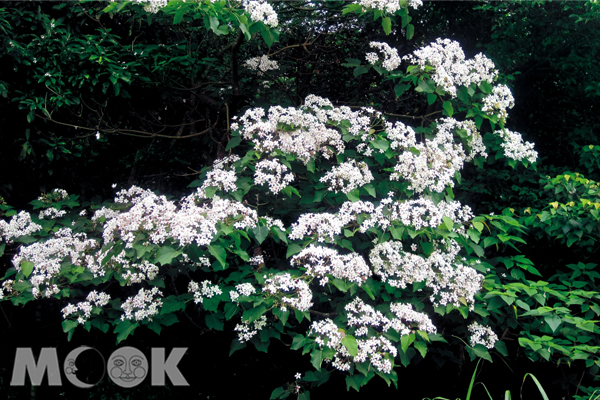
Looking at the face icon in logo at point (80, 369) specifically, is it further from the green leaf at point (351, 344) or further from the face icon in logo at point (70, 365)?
the green leaf at point (351, 344)

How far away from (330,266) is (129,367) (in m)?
2.79

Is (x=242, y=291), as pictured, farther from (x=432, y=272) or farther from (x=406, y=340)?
(x=432, y=272)

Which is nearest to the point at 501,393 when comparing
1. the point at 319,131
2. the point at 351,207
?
the point at 351,207

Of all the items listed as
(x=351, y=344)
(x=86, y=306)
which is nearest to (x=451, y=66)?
(x=351, y=344)

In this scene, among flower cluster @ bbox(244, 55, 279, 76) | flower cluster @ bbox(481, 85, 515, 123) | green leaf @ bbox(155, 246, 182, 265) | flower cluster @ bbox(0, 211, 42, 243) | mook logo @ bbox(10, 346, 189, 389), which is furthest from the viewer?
mook logo @ bbox(10, 346, 189, 389)

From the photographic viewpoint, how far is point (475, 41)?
15.8 ft

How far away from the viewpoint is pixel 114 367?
181 inches

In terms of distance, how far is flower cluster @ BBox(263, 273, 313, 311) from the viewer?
2633 mm

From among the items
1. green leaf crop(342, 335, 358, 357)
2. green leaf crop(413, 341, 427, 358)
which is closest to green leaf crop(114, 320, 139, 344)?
green leaf crop(342, 335, 358, 357)

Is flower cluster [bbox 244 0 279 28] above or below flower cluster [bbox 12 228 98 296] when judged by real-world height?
above

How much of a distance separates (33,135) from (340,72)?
2.90 m

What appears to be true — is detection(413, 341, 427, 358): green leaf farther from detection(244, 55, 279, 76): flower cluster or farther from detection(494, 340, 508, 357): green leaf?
detection(244, 55, 279, 76): flower cluster

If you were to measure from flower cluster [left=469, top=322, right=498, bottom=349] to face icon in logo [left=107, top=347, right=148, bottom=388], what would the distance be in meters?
3.05

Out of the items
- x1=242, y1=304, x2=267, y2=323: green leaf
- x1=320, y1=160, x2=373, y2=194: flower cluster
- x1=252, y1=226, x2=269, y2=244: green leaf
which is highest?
x1=320, y1=160, x2=373, y2=194: flower cluster
